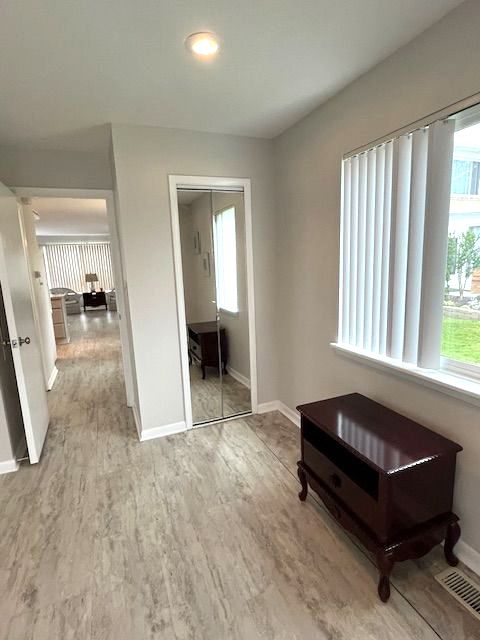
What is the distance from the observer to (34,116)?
2.29 meters

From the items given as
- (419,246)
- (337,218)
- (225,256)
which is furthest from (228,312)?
(419,246)

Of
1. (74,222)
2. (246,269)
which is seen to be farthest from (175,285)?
(74,222)

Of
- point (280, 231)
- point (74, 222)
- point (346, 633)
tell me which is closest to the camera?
point (346, 633)

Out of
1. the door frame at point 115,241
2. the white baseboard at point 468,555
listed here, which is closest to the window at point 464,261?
the white baseboard at point 468,555

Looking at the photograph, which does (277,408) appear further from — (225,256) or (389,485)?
(389,485)

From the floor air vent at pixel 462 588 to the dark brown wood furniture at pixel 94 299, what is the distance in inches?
451

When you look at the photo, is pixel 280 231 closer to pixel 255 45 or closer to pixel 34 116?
pixel 255 45

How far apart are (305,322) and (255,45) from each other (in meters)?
1.80

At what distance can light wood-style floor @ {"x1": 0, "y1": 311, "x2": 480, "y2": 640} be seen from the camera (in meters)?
1.39

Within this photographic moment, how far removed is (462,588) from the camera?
58.6 inches

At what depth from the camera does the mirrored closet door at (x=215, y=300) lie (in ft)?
9.45

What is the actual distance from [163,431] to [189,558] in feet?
4.25

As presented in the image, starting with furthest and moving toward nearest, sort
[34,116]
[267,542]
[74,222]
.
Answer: [74,222]
[34,116]
[267,542]

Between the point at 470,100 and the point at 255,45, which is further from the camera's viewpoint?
the point at 255,45
